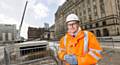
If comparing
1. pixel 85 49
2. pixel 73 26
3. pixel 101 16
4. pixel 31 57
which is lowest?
pixel 31 57

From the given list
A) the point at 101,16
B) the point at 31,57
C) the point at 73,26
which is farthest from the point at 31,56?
the point at 101,16

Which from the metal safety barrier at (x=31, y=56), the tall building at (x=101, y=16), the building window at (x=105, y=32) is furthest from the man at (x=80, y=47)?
the building window at (x=105, y=32)

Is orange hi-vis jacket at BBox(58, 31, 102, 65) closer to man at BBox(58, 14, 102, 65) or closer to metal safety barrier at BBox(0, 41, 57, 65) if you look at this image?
man at BBox(58, 14, 102, 65)

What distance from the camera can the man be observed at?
2246mm

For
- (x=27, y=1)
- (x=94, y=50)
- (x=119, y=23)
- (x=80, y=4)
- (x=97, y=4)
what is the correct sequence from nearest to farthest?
(x=94, y=50)
(x=27, y=1)
(x=119, y=23)
(x=97, y=4)
(x=80, y=4)

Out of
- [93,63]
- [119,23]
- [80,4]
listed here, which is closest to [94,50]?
[93,63]

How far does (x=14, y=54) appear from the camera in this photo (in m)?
7.51

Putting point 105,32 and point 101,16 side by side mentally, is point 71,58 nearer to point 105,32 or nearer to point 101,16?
point 105,32

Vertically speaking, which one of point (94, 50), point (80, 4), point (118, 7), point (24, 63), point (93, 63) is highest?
point (80, 4)

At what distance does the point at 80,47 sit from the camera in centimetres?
230

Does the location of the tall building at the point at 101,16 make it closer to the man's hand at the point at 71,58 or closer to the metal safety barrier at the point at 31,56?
the metal safety barrier at the point at 31,56

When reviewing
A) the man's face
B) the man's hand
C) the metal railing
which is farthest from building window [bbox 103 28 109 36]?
the man's hand

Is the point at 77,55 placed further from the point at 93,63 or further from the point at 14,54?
the point at 14,54

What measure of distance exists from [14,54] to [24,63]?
0.68 m
